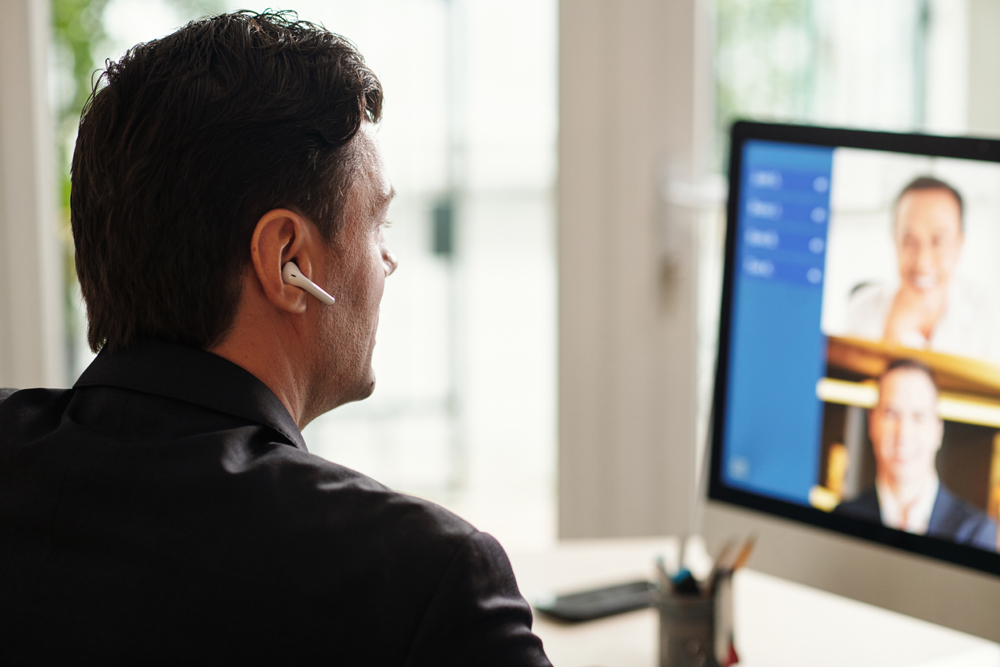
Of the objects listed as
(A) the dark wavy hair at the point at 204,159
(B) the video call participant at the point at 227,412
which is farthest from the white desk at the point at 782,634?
(A) the dark wavy hair at the point at 204,159

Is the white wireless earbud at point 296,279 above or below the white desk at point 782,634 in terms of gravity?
above

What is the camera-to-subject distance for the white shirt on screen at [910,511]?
37.9 inches

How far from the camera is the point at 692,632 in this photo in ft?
3.30

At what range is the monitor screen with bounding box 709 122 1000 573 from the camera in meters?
0.93

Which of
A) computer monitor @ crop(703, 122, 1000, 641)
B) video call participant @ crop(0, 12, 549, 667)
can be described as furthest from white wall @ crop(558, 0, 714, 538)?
video call participant @ crop(0, 12, 549, 667)

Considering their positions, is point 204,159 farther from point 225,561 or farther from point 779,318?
point 779,318

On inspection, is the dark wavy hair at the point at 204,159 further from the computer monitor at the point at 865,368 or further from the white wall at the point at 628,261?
the white wall at the point at 628,261

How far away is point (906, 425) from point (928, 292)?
137mm

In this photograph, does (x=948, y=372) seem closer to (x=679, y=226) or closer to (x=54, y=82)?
(x=679, y=226)

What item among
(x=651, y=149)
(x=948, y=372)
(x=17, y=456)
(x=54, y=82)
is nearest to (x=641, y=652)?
(x=948, y=372)

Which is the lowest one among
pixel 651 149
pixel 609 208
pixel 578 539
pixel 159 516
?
pixel 578 539

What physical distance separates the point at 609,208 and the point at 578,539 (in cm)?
76

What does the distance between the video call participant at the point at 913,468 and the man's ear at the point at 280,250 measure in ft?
2.01

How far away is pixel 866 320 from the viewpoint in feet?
3.30
